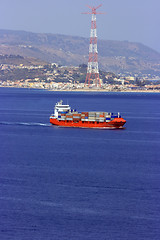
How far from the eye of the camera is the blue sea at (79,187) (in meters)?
28.7

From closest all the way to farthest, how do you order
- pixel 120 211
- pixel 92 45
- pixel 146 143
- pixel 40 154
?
pixel 120 211, pixel 40 154, pixel 146 143, pixel 92 45

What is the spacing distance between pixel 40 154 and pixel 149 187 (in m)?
15.6

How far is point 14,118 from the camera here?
8575 cm

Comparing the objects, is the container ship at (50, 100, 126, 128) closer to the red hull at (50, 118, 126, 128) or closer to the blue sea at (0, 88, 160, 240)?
the red hull at (50, 118, 126, 128)

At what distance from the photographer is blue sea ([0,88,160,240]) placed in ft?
94.3

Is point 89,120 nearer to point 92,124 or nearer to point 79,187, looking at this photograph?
point 92,124

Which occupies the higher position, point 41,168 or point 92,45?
point 92,45

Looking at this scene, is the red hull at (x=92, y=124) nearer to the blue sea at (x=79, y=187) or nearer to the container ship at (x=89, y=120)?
the container ship at (x=89, y=120)

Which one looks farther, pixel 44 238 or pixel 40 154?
pixel 40 154

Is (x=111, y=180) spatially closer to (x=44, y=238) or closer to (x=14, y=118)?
(x=44, y=238)

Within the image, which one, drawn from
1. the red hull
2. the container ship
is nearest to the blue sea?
the red hull

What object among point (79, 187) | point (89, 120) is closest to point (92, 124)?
point (89, 120)

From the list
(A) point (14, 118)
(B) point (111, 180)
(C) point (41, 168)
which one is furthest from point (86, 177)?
(A) point (14, 118)

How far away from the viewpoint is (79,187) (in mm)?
36312
